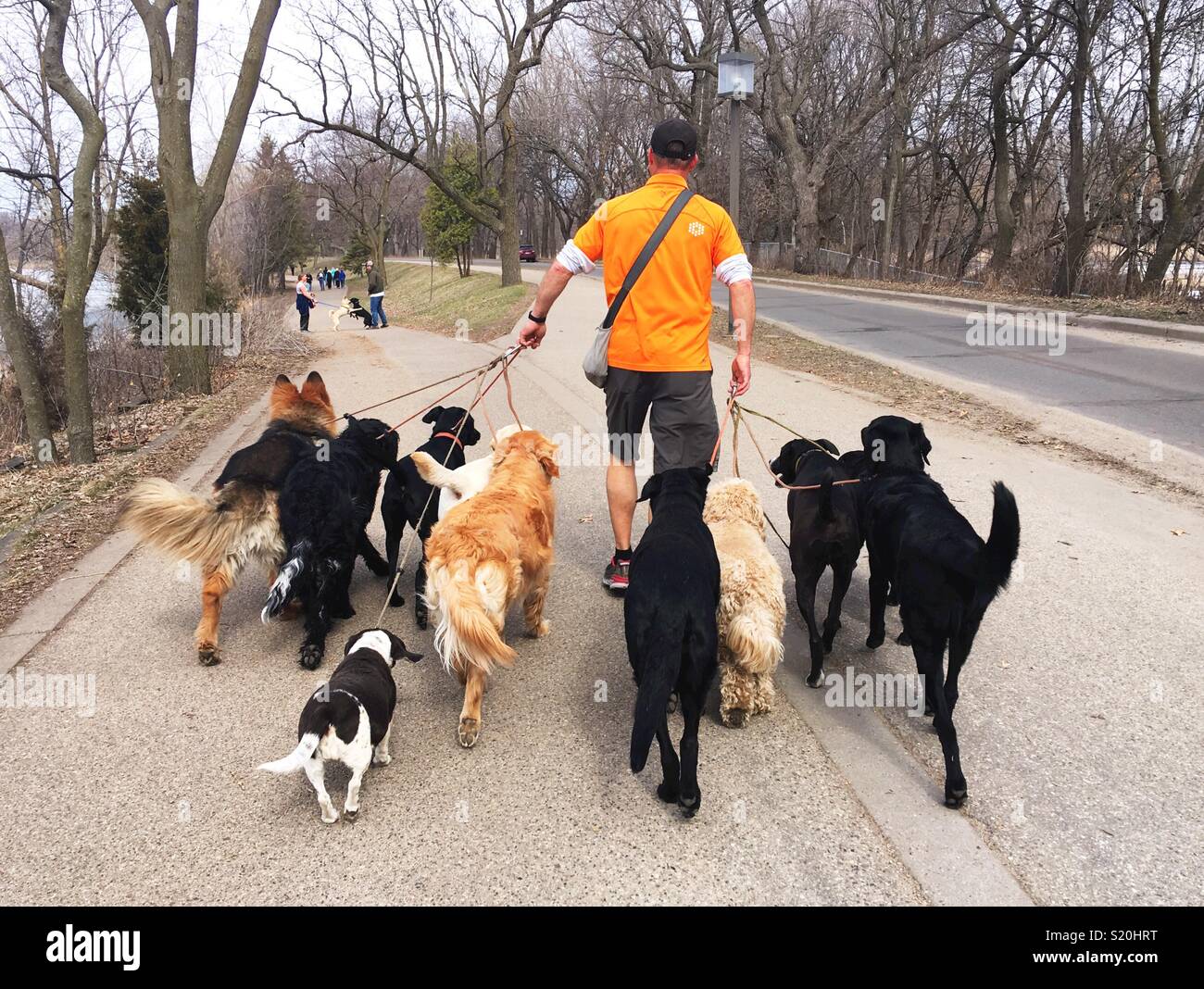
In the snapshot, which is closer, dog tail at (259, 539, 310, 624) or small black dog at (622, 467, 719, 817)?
small black dog at (622, 467, 719, 817)

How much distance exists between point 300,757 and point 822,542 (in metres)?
2.63

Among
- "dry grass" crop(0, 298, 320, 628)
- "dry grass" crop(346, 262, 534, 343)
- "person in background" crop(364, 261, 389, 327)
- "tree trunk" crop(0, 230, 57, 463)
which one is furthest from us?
"person in background" crop(364, 261, 389, 327)

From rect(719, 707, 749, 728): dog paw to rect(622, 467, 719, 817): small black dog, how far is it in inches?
23.0

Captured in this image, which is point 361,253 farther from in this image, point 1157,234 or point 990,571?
point 990,571

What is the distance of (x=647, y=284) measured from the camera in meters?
4.12

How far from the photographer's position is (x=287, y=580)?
13.4 ft

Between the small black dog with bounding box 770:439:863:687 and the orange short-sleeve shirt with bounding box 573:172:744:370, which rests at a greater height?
the orange short-sleeve shirt with bounding box 573:172:744:370

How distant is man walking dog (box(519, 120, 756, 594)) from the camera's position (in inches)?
160

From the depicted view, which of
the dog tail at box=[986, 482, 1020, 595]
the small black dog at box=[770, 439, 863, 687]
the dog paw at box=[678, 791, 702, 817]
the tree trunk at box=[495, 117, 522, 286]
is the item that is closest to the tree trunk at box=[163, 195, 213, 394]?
the small black dog at box=[770, 439, 863, 687]

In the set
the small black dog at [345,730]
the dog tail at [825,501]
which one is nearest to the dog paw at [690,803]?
the small black dog at [345,730]

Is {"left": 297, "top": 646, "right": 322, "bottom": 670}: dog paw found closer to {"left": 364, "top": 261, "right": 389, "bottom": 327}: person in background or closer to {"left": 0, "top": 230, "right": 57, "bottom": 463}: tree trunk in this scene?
{"left": 0, "top": 230, "right": 57, "bottom": 463}: tree trunk

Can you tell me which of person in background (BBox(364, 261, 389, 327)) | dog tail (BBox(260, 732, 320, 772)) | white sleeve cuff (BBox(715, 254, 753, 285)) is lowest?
dog tail (BBox(260, 732, 320, 772))
